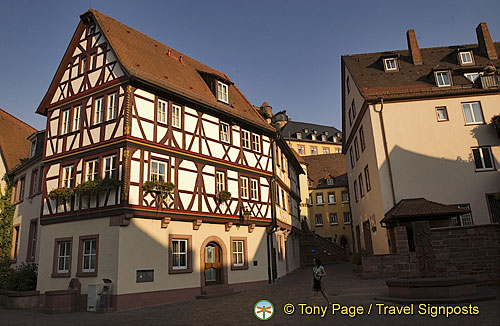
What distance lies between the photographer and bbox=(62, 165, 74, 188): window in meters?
17.1

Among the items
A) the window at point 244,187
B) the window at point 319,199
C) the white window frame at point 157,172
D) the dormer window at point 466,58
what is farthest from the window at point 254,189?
the window at point 319,199

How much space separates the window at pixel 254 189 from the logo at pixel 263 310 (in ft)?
26.0

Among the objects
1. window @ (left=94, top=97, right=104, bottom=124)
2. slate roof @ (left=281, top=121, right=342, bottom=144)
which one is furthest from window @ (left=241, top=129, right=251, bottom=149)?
slate roof @ (left=281, top=121, right=342, bottom=144)

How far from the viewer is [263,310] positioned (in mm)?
12312

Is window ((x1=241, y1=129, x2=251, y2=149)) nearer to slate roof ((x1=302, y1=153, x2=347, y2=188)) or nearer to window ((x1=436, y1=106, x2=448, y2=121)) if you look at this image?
window ((x1=436, y1=106, x2=448, y2=121))

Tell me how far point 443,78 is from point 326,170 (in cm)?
3034

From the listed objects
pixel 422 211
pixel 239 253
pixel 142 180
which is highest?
pixel 142 180

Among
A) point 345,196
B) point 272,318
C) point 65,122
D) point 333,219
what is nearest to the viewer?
point 272,318

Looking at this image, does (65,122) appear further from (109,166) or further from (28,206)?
(28,206)

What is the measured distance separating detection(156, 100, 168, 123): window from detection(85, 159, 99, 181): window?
3.21 m

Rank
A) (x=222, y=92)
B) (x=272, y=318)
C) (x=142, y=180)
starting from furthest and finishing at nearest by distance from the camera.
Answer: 1. (x=222, y=92)
2. (x=142, y=180)
3. (x=272, y=318)

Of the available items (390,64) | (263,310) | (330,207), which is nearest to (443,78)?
(390,64)

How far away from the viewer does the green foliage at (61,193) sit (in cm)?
1623

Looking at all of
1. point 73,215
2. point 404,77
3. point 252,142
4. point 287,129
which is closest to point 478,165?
point 404,77
